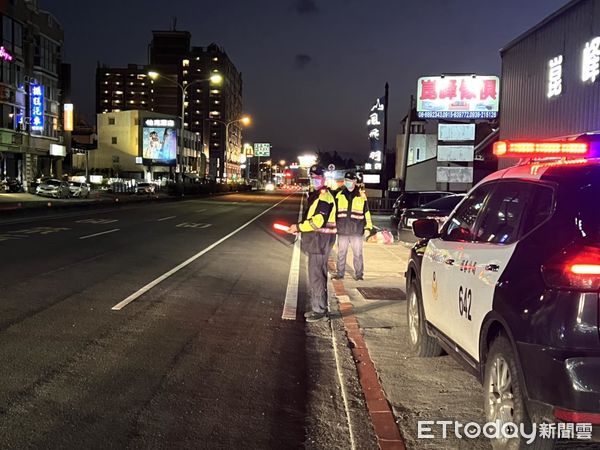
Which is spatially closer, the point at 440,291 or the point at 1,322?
the point at 440,291

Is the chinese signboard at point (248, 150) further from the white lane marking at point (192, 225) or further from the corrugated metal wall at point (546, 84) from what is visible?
the corrugated metal wall at point (546, 84)

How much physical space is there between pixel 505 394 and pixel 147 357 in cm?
357

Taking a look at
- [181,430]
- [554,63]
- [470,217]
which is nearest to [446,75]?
[554,63]

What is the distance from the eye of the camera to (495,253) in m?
3.88

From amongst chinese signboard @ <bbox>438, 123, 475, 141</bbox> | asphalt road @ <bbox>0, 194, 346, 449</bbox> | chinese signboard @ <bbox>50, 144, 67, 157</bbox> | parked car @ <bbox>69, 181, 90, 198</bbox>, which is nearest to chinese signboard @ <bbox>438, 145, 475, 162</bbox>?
chinese signboard @ <bbox>438, 123, 475, 141</bbox>

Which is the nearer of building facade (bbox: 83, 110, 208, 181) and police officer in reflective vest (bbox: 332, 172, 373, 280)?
police officer in reflective vest (bbox: 332, 172, 373, 280)

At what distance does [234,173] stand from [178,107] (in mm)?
28263

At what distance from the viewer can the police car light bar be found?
A: 424 cm

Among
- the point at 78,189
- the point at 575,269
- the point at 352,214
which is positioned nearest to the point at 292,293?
the point at 352,214

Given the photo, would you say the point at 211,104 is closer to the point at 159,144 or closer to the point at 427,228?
the point at 159,144

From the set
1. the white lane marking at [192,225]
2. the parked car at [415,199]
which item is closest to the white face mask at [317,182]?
the parked car at [415,199]

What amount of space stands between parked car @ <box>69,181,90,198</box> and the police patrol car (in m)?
49.6

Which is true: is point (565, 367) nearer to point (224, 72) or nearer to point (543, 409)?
point (543, 409)

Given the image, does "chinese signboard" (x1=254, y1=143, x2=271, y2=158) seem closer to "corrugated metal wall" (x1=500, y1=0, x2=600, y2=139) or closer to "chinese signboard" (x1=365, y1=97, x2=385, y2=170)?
"chinese signboard" (x1=365, y1=97, x2=385, y2=170)
